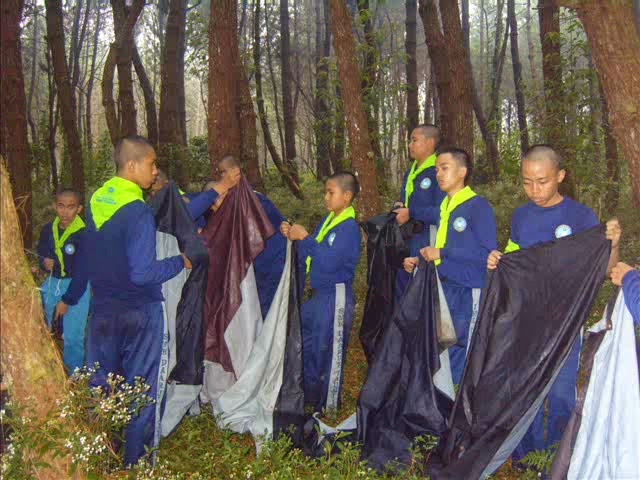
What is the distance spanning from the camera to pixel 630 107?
475 centimetres

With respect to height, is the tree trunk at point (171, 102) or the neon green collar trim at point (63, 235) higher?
the tree trunk at point (171, 102)

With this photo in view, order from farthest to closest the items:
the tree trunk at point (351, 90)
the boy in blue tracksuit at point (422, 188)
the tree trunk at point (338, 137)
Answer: the tree trunk at point (338, 137) → the tree trunk at point (351, 90) → the boy in blue tracksuit at point (422, 188)

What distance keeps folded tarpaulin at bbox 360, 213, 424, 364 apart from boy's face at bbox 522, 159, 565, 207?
1.63 m

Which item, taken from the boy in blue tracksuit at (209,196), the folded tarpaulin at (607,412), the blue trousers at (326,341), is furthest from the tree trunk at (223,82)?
the folded tarpaulin at (607,412)

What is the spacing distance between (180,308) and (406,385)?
1828mm

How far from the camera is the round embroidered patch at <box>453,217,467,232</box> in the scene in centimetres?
494

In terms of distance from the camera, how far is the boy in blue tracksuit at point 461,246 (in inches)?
192

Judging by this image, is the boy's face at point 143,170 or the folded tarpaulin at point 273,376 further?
the folded tarpaulin at point 273,376

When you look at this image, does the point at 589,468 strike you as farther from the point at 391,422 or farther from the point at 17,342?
the point at 17,342

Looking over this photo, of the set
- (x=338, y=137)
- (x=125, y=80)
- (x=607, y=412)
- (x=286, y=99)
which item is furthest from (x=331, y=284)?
(x=286, y=99)

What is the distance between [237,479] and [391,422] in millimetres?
1221

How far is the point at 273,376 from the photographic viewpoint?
523 cm

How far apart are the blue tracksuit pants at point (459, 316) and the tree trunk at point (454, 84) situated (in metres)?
4.86

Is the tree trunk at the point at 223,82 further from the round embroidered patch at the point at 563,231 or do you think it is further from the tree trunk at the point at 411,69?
the tree trunk at the point at 411,69
